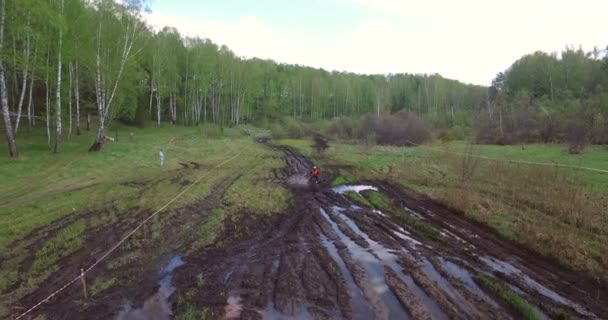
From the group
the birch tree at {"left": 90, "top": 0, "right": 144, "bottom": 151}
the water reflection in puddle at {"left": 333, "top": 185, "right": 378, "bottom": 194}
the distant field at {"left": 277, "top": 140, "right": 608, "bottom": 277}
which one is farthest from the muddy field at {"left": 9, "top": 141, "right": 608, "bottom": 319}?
the birch tree at {"left": 90, "top": 0, "right": 144, "bottom": 151}

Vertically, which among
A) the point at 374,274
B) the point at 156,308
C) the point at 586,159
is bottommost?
the point at 156,308

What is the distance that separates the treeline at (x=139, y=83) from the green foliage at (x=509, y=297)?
22963mm

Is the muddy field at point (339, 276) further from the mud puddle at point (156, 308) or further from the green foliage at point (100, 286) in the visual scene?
the green foliage at point (100, 286)

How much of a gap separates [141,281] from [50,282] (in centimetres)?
187

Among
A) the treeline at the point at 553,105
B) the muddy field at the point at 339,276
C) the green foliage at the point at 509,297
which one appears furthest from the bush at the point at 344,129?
the green foliage at the point at 509,297

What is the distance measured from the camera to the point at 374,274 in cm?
848

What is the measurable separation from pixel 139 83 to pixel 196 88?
9.54 meters

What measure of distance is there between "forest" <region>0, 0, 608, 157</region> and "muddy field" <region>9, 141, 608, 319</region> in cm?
1672

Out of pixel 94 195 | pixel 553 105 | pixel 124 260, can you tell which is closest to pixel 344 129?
pixel 553 105

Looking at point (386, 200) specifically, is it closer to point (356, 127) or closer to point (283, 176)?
point (283, 176)

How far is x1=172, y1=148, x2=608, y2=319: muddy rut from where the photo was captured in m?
6.89

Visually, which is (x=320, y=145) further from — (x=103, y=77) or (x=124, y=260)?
(x=124, y=260)

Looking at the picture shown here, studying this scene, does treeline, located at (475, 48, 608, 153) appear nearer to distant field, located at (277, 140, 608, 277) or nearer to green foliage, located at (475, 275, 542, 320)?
distant field, located at (277, 140, 608, 277)

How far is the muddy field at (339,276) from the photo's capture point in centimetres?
680
